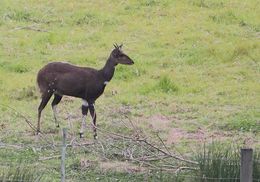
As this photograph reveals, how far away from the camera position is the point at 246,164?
22.7 feet

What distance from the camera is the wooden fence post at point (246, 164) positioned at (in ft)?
22.5

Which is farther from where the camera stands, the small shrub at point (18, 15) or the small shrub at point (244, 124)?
the small shrub at point (18, 15)

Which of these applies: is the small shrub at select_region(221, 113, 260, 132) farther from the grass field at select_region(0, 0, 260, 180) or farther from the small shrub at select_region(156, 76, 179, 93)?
the small shrub at select_region(156, 76, 179, 93)

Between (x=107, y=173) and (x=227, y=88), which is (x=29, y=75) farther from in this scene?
(x=107, y=173)

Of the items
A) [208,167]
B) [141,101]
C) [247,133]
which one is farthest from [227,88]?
[208,167]

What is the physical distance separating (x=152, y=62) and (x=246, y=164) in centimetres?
1171

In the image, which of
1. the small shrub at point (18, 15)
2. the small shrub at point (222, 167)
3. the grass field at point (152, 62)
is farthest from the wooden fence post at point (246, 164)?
the small shrub at point (18, 15)

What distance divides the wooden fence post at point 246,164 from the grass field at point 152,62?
3.96m

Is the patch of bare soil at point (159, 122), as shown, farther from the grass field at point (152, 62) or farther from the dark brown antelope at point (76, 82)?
the dark brown antelope at point (76, 82)

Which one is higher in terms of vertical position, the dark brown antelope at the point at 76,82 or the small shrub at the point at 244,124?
the dark brown antelope at the point at 76,82

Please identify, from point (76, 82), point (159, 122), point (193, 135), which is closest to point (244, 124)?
point (193, 135)

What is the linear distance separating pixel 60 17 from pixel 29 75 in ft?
14.3

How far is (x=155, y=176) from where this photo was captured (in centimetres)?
1005

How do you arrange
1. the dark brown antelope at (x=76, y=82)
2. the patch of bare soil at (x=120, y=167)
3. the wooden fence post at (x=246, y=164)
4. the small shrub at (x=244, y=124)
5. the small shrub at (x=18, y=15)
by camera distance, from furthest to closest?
1. the small shrub at (x=18, y=15)
2. the dark brown antelope at (x=76, y=82)
3. the small shrub at (x=244, y=124)
4. the patch of bare soil at (x=120, y=167)
5. the wooden fence post at (x=246, y=164)
